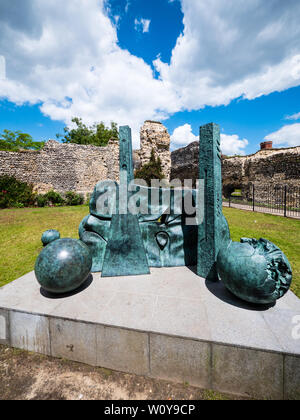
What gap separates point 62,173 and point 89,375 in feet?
56.3

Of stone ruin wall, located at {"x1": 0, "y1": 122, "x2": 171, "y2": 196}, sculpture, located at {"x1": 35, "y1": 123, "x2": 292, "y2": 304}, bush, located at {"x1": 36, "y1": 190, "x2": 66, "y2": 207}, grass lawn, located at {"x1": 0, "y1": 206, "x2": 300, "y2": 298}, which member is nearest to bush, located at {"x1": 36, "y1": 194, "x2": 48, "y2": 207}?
bush, located at {"x1": 36, "y1": 190, "x2": 66, "y2": 207}

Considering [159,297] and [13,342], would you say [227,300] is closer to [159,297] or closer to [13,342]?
[159,297]

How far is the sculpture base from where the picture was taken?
1.69 meters

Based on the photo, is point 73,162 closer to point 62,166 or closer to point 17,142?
point 62,166

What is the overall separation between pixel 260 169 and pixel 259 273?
1825cm

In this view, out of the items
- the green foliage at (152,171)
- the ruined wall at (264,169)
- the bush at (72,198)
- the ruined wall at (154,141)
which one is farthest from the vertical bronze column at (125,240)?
the ruined wall at (264,169)

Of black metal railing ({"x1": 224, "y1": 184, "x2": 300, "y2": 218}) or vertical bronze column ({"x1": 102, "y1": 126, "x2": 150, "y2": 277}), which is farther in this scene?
black metal railing ({"x1": 224, "y1": 184, "x2": 300, "y2": 218})

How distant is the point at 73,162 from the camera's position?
56.1ft

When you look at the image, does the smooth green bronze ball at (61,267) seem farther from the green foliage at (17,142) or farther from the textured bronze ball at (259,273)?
the green foliage at (17,142)

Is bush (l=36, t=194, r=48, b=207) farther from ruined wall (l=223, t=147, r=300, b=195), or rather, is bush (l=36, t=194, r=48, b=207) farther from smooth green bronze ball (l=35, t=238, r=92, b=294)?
ruined wall (l=223, t=147, r=300, b=195)

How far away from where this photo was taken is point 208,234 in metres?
2.90

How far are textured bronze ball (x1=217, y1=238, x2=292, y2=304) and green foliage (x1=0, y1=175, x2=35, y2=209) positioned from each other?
53.1 ft

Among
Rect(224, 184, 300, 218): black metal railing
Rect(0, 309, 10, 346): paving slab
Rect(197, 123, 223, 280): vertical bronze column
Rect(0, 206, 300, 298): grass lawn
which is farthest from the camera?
Rect(224, 184, 300, 218): black metal railing
